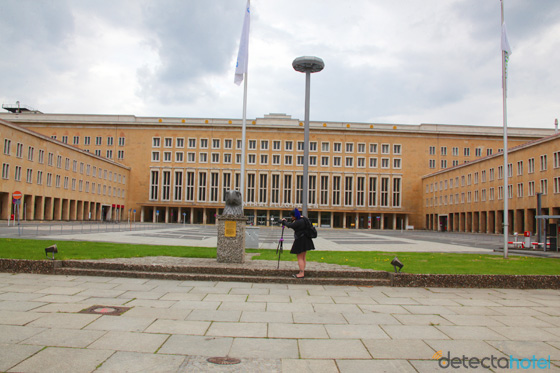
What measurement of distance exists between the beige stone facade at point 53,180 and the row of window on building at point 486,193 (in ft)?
184

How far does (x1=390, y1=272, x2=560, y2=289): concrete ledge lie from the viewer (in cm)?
998

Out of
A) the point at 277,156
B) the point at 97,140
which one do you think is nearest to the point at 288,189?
the point at 277,156

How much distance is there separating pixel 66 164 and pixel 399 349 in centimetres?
6424

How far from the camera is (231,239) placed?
11.5 metres

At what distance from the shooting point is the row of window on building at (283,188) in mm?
81812

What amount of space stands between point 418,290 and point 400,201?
249ft

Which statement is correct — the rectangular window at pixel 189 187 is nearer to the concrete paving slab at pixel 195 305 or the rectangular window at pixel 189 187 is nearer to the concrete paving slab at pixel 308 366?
the concrete paving slab at pixel 195 305

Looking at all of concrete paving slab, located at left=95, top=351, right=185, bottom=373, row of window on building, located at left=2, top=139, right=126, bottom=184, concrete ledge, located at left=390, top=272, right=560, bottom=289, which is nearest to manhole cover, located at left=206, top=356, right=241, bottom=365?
concrete paving slab, located at left=95, top=351, right=185, bottom=373

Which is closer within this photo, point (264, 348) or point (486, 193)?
point (264, 348)

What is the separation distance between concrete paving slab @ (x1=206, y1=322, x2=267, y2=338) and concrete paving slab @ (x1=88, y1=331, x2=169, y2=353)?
687 mm

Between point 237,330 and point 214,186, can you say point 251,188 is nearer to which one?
A: point 214,186

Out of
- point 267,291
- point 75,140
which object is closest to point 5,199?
point 75,140

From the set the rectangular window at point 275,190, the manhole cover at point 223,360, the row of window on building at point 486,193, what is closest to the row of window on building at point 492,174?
the row of window on building at point 486,193

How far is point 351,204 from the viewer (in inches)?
3241
